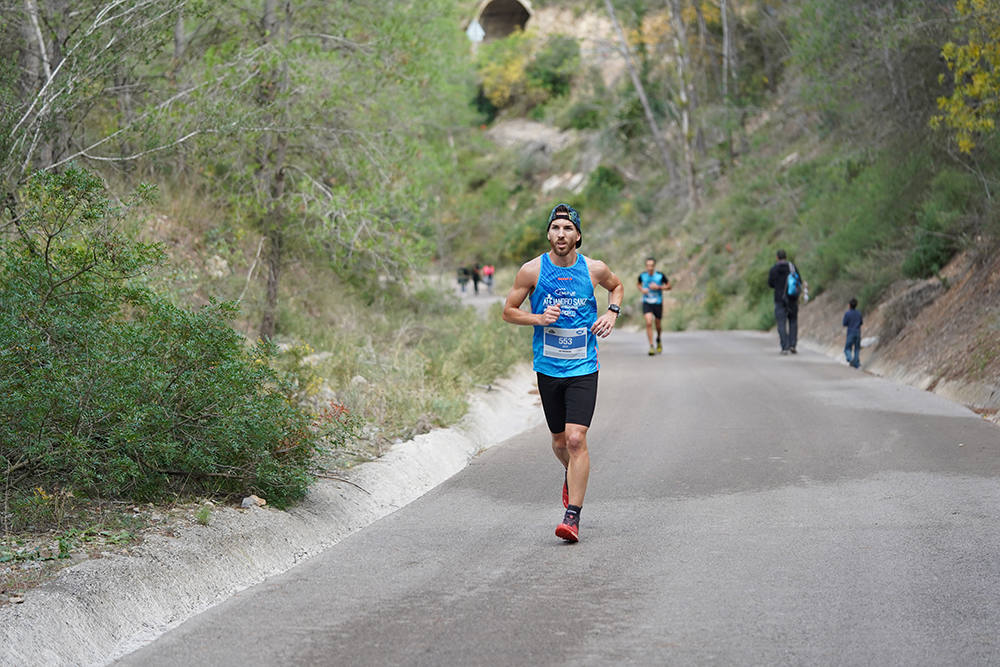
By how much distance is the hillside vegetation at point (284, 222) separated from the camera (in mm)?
7348

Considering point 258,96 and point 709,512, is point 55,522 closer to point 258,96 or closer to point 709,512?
point 709,512

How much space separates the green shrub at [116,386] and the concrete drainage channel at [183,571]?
42cm

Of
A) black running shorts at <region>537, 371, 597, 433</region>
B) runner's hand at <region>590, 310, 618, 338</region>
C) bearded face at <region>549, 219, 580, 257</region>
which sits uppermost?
bearded face at <region>549, 219, 580, 257</region>

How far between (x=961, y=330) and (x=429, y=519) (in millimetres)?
11634

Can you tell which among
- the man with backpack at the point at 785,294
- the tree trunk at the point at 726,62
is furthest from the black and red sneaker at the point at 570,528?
the tree trunk at the point at 726,62

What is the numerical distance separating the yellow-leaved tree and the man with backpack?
4904mm

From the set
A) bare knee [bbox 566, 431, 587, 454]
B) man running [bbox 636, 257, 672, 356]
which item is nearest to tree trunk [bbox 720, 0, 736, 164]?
man running [bbox 636, 257, 672, 356]

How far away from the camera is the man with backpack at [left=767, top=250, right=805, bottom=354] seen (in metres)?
23.2

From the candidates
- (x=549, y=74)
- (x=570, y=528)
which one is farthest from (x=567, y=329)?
(x=549, y=74)

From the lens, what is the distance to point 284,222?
1806 centimetres

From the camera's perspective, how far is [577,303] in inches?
310

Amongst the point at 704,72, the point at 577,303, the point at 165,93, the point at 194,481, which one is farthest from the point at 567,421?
the point at 704,72

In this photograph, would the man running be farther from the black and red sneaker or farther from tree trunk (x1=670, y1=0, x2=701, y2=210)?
tree trunk (x1=670, y1=0, x2=701, y2=210)

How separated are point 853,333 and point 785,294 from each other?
3.34 m
